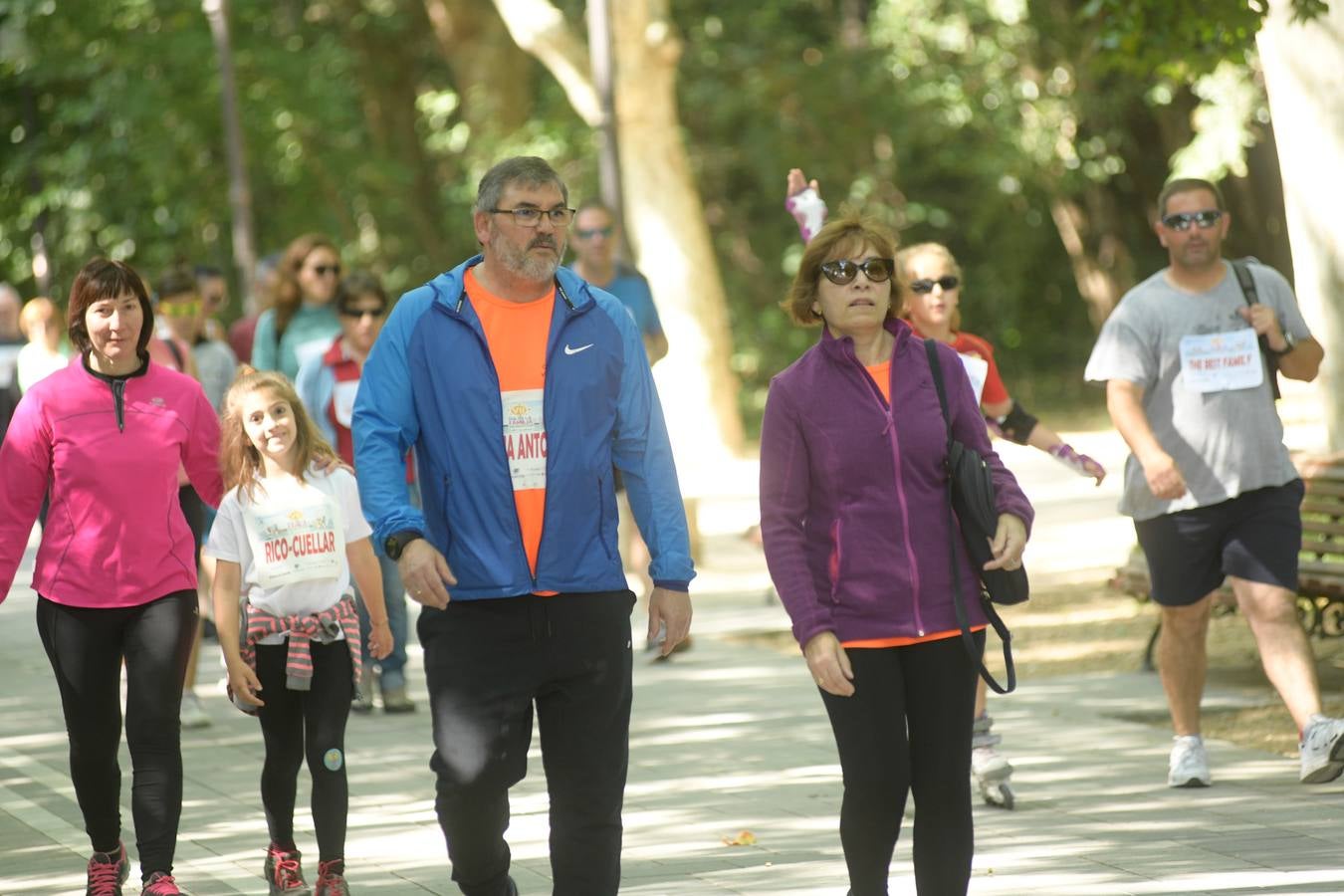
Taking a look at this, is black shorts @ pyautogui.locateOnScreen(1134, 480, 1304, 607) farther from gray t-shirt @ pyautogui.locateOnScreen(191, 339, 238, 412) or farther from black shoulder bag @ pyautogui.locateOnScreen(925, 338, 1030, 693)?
gray t-shirt @ pyautogui.locateOnScreen(191, 339, 238, 412)

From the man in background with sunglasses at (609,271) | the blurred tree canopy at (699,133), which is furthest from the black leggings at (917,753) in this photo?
the blurred tree canopy at (699,133)

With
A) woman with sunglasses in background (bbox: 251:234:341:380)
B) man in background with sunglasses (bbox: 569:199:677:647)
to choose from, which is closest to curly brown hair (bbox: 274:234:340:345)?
woman with sunglasses in background (bbox: 251:234:341:380)

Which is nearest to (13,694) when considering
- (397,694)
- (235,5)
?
(397,694)

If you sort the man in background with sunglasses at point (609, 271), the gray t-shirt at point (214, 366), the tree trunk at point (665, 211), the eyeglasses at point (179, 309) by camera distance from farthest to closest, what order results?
the tree trunk at point (665, 211), the gray t-shirt at point (214, 366), the man in background with sunglasses at point (609, 271), the eyeglasses at point (179, 309)

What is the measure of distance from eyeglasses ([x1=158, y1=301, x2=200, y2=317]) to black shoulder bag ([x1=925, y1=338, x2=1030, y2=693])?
6.16 metres

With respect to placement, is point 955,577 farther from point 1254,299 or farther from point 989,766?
point 1254,299

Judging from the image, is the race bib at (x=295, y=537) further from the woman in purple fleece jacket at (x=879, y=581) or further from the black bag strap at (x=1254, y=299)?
the black bag strap at (x=1254, y=299)

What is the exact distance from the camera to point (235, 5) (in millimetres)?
23672

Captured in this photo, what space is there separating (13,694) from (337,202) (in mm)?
15684

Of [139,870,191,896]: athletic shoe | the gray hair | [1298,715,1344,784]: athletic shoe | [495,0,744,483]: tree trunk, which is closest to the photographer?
the gray hair

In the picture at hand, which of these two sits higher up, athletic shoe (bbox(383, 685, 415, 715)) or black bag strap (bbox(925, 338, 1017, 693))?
black bag strap (bbox(925, 338, 1017, 693))

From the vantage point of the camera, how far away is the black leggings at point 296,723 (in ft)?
20.1

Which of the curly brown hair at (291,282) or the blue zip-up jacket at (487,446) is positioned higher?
the curly brown hair at (291,282)

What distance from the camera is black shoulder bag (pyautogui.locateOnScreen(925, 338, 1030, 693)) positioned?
490 cm
